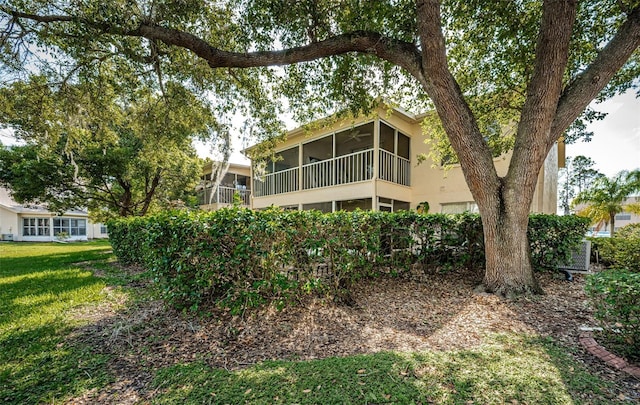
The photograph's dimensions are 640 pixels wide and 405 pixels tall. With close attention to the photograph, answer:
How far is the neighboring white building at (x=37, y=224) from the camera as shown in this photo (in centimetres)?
2594

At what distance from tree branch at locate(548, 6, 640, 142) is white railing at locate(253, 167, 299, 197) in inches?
375

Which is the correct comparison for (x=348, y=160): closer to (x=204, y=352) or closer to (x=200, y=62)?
(x=200, y=62)

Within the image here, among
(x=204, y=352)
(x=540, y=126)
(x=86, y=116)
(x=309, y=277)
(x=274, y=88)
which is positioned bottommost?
(x=204, y=352)

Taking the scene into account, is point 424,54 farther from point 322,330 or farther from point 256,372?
point 256,372

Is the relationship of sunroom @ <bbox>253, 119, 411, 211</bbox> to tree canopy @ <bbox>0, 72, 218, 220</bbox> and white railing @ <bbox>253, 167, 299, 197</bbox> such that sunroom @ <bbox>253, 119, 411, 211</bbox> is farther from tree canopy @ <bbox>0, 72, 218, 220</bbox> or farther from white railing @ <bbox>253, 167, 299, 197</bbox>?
tree canopy @ <bbox>0, 72, 218, 220</bbox>

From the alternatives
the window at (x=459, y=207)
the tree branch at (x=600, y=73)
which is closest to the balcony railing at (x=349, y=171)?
the window at (x=459, y=207)

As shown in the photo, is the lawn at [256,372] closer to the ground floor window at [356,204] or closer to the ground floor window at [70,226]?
the ground floor window at [356,204]

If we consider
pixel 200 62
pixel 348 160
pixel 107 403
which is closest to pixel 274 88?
pixel 200 62

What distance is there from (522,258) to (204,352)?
500cm

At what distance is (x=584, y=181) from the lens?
3966cm

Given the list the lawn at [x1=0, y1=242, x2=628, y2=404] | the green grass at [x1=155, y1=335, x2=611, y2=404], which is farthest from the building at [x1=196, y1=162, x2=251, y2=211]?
the green grass at [x1=155, y1=335, x2=611, y2=404]

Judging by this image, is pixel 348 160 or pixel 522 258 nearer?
pixel 522 258

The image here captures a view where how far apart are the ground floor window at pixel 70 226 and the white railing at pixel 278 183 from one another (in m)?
26.6

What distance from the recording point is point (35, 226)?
27469mm
